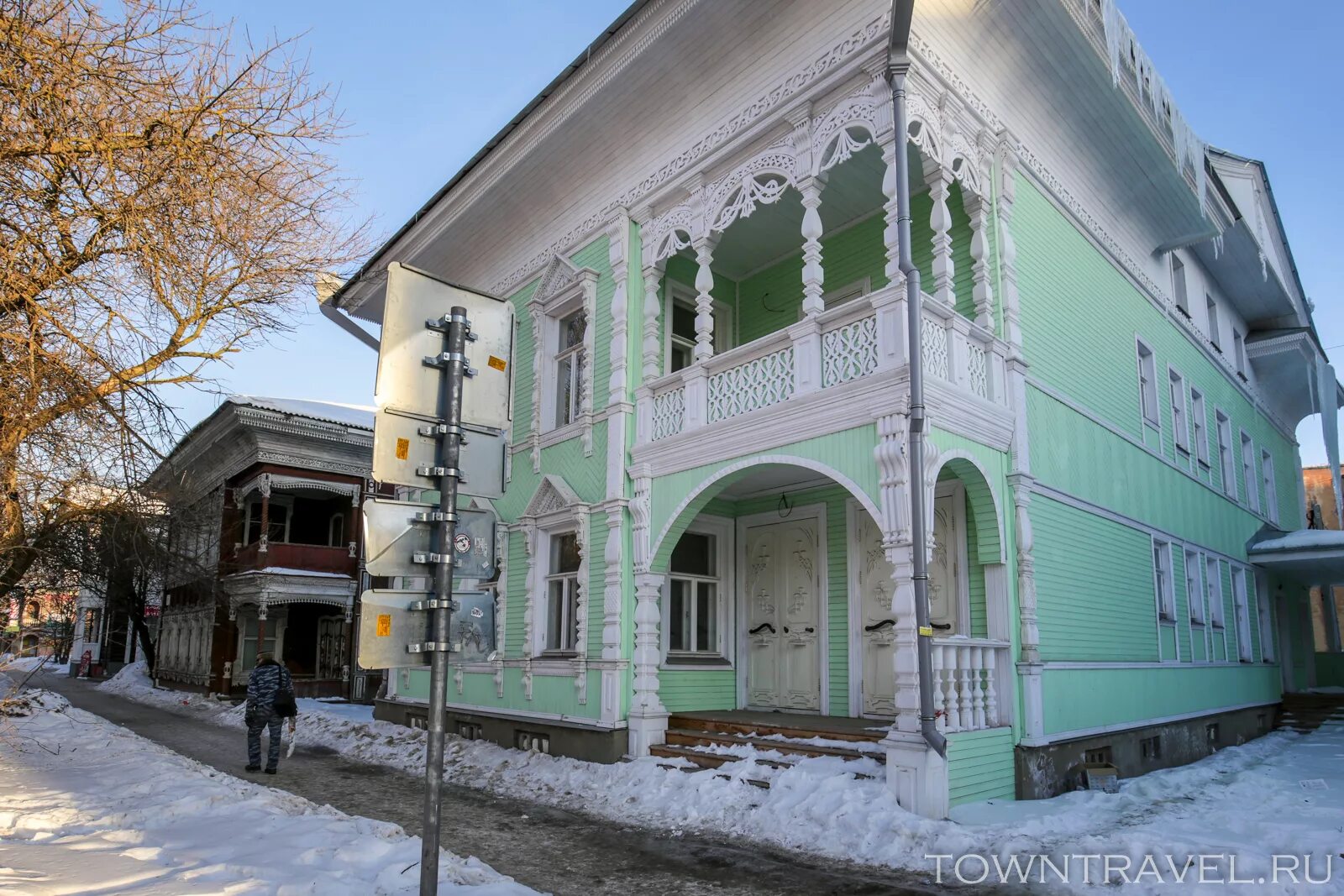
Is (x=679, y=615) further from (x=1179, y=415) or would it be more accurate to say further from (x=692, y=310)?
(x=1179, y=415)

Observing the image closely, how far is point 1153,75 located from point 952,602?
7.48m

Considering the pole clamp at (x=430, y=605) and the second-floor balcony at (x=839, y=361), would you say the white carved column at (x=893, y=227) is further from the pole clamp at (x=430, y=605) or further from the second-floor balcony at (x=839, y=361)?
the pole clamp at (x=430, y=605)

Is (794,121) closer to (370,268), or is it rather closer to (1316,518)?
(370,268)

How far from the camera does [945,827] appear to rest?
7.14 m

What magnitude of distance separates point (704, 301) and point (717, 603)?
4403 millimetres

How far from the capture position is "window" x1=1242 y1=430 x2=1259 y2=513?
62.0 ft

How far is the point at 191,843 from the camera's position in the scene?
19.8ft

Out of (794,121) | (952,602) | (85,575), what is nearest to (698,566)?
(952,602)

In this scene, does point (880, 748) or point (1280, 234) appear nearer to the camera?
point (880, 748)

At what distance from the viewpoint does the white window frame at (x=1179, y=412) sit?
1512 cm

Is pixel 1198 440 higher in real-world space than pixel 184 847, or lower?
higher

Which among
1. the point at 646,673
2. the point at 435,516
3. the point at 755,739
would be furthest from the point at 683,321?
the point at 435,516

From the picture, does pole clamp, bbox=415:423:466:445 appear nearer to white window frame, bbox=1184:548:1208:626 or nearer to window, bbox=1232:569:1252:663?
white window frame, bbox=1184:548:1208:626

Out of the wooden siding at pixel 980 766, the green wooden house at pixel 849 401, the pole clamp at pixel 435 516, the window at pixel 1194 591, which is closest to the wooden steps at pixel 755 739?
the green wooden house at pixel 849 401
